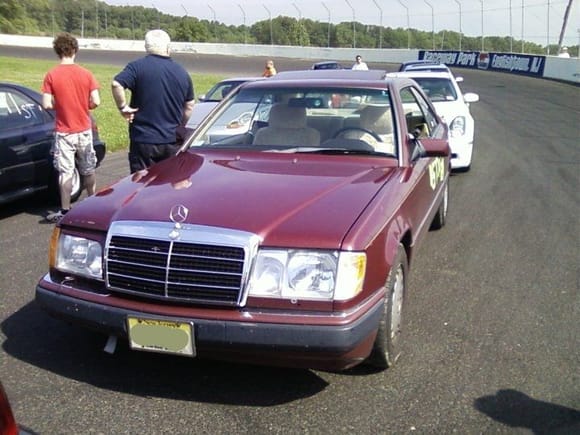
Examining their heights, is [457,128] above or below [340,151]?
below

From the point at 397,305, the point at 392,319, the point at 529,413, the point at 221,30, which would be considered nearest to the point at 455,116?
the point at 397,305

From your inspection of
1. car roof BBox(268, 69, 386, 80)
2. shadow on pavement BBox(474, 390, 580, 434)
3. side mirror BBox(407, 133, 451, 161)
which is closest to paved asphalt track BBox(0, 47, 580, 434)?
shadow on pavement BBox(474, 390, 580, 434)

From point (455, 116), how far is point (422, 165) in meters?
5.12

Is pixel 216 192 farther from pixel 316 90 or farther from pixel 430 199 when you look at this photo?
pixel 430 199

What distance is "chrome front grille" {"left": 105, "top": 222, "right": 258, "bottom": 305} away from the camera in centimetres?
320

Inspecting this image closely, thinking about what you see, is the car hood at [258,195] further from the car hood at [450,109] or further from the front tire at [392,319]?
the car hood at [450,109]

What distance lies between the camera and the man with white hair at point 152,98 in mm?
5875

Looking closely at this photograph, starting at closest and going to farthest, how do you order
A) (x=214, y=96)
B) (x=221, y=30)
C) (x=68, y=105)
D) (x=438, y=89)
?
(x=68, y=105) < (x=438, y=89) < (x=214, y=96) < (x=221, y=30)

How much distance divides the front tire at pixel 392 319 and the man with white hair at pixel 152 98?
281cm

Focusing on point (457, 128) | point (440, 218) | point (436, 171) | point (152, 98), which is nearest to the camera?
point (436, 171)

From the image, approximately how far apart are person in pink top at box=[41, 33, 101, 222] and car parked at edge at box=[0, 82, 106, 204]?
522mm

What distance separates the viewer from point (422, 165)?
4938mm

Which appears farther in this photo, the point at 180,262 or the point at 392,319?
the point at 392,319

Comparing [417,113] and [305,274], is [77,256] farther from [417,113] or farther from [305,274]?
[417,113]
